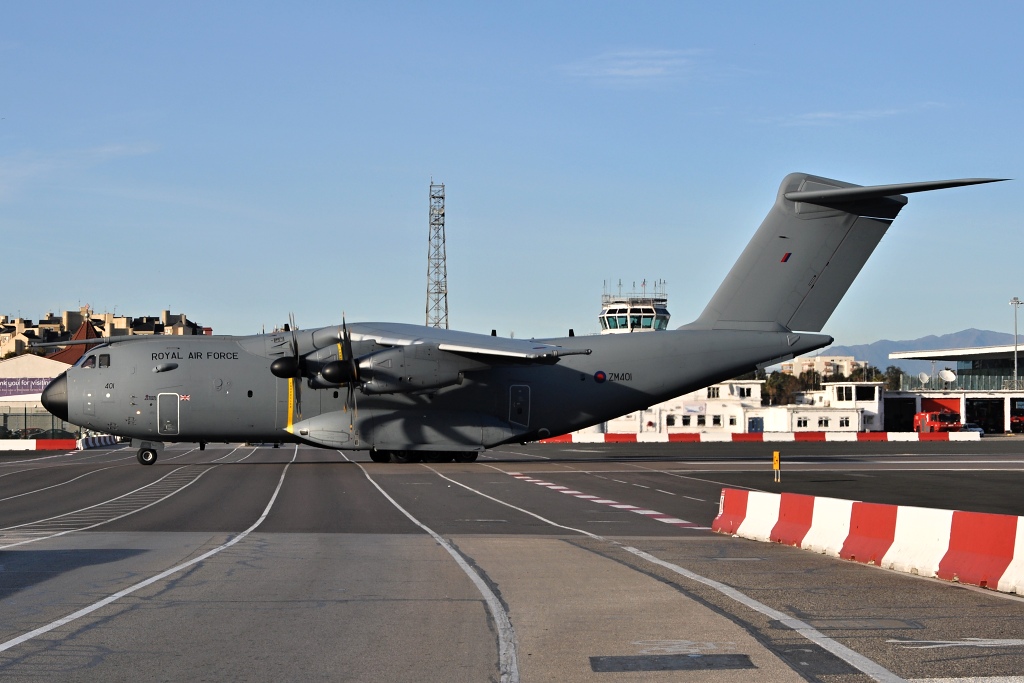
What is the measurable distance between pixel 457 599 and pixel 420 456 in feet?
102

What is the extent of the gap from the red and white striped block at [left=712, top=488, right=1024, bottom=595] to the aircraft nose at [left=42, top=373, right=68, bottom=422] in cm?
2797

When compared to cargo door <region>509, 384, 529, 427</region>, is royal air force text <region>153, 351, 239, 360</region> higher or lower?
higher

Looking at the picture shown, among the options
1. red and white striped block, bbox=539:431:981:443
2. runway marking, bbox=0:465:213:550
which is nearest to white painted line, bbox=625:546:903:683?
runway marking, bbox=0:465:213:550

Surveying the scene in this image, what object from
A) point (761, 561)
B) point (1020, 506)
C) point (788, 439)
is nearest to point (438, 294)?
point (788, 439)

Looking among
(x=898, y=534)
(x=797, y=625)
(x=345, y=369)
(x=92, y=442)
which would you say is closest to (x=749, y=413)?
(x=92, y=442)

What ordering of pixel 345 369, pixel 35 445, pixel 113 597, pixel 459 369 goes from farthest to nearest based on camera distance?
1. pixel 35 445
2. pixel 459 369
3. pixel 345 369
4. pixel 113 597

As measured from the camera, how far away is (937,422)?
93.6 meters

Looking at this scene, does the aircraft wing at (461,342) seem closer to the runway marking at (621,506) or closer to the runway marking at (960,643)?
the runway marking at (621,506)

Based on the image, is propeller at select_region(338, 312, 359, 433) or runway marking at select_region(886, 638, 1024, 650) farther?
propeller at select_region(338, 312, 359, 433)

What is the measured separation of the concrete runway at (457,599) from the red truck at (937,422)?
68.5 meters

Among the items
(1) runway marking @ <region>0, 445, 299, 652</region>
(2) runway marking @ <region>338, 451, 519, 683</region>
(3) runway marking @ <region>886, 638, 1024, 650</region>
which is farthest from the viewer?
(1) runway marking @ <region>0, 445, 299, 652</region>

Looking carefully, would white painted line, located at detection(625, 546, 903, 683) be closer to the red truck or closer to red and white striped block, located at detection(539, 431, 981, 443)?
red and white striped block, located at detection(539, 431, 981, 443)

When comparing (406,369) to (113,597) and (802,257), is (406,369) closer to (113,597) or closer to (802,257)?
(802,257)

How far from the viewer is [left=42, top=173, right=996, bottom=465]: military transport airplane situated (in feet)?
122
